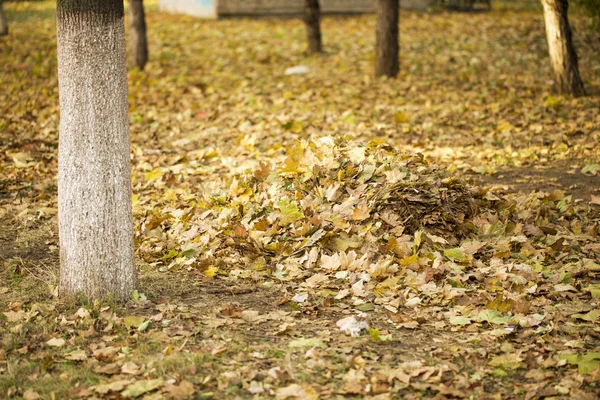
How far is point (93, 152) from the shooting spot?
436 centimetres

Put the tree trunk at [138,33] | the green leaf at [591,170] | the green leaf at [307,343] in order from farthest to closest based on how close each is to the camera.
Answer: the tree trunk at [138,33] < the green leaf at [591,170] < the green leaf at [307,343]

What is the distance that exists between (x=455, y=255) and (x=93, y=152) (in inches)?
105

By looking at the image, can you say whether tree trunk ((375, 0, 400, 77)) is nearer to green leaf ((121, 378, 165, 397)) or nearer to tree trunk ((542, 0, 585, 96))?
tree trunk ((542, 0, 585, 96))

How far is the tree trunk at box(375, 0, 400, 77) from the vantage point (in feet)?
37.6

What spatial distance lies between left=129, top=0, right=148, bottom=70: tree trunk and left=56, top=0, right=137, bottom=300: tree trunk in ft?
27.1

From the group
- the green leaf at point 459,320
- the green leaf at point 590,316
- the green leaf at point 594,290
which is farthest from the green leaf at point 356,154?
the green leaf at point 590,316

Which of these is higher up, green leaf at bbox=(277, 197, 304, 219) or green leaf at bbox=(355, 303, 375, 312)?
green leaf at bbox=(277, 197, 304, 219)

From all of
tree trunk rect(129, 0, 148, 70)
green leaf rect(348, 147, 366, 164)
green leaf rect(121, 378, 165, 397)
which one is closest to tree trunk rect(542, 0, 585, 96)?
green leaf rect(348, 147, 366, 164)

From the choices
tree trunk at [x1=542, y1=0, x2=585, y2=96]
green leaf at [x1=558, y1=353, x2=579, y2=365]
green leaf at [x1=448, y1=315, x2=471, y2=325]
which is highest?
tree trunk at [x1=542, y1=0, x2=585, y2=96]

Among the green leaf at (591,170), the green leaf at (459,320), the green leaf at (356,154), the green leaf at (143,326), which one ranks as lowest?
the green leaf at (459,320)

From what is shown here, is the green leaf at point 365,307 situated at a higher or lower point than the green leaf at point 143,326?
lower

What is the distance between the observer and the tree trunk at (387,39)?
1146 cm

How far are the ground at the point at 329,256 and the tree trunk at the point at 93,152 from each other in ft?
0.76

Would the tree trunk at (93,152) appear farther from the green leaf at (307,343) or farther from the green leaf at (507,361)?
the green leaf at (507,361)
